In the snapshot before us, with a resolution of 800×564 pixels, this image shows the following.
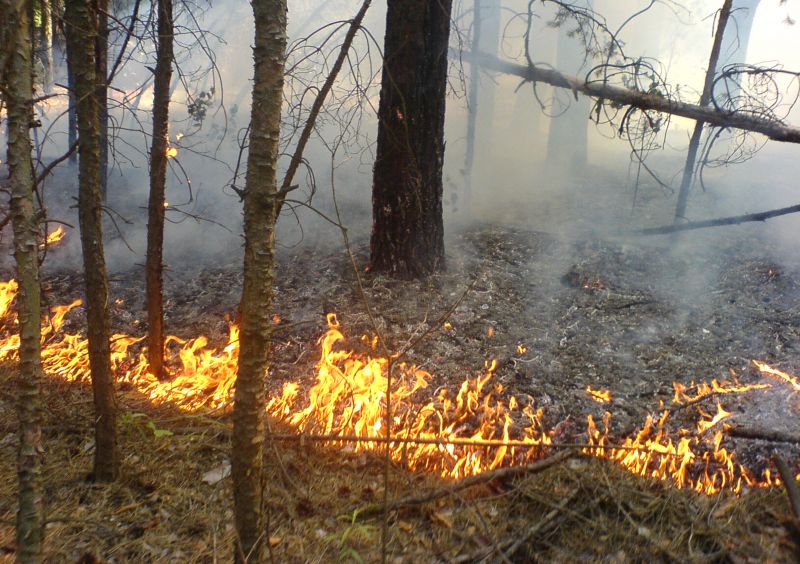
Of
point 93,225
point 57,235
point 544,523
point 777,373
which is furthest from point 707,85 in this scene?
point 57,235

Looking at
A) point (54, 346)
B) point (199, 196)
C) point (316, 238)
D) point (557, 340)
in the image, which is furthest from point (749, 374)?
point (199, 196)

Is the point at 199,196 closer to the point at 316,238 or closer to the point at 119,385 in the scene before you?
the point at 316,238

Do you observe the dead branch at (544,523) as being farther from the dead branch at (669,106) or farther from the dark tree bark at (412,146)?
the dead branch at (669,106)

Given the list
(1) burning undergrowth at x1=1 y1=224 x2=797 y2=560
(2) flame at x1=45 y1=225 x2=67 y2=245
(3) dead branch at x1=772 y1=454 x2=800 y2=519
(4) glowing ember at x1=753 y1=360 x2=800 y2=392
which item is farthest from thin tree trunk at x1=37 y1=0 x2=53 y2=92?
(4) glowing ember at x1=753 y1=360 x2=800 y2=392

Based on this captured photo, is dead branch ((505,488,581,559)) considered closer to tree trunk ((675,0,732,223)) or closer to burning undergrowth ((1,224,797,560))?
burning undergrowth ((1,224,797,560))

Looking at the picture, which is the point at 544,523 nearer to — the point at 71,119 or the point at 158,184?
the point at 158,184

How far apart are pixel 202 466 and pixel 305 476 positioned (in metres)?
0.76

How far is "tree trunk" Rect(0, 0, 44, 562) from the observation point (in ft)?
7.41

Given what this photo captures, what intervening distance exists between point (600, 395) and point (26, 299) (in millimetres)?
4769

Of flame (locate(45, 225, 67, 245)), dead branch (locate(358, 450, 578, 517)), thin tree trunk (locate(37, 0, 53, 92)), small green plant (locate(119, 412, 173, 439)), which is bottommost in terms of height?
small green plant (locate(119, 412, 173, 439))

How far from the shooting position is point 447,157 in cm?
1571

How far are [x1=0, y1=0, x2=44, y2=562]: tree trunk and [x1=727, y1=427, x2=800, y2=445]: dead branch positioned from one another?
4.65 meters

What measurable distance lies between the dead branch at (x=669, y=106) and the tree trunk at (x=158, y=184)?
5005 millimetres

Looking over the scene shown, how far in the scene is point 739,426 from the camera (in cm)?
480
